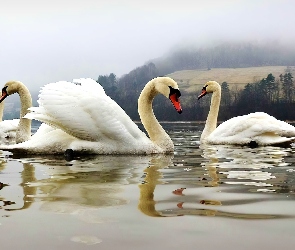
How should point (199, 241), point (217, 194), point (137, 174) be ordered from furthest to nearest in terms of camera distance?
1. point (137, 174)
2. point (217, 194)
3. point (199, 241)

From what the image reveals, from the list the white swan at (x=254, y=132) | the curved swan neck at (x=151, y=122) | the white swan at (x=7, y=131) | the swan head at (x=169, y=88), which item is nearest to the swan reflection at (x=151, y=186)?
the curved swan neck at (x=151, y=122)

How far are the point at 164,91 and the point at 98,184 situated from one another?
208 inches

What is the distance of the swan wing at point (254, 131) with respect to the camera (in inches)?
573

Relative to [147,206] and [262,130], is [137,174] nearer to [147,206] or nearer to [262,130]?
[147,206]

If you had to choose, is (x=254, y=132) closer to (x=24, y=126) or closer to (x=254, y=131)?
(x=254, y=131)

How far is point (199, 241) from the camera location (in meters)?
3.57

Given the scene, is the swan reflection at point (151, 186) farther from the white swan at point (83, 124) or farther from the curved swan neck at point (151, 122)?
the curved swan neck at point (151, 122)

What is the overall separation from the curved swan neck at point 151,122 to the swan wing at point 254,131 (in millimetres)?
3941

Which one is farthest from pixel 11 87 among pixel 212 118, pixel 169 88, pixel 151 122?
pixel 212 118

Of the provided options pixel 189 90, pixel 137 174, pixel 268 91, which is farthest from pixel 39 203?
pixel 189 90

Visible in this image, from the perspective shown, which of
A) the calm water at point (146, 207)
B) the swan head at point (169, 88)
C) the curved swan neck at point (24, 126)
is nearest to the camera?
the calm water at point (146, 207)

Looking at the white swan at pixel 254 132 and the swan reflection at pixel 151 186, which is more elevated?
the white swan at pixel 254 132

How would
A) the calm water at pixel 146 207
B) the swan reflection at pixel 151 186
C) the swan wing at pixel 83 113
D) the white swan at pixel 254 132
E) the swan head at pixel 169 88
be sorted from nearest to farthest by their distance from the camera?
the calm water at pixel 146 207, the swan reflection at pixel 151 186, the swan wing at pixel 83 113, the swan head at pixel 169 88, the white swan at pixel 254 132

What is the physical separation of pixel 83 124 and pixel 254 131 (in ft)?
21.1
